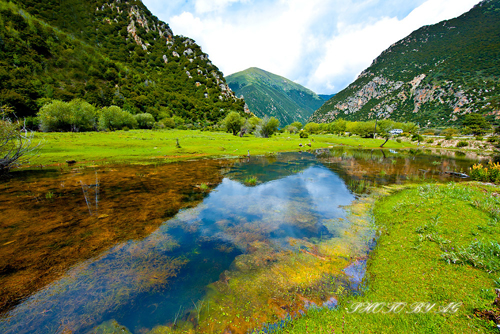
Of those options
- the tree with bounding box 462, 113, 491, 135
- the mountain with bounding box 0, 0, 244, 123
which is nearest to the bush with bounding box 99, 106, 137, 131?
the mountain with bounding box 0, 0, 244, 123

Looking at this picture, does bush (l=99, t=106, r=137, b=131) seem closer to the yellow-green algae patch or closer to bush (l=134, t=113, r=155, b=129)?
bush (l=134, t=113, r=155, b=129)

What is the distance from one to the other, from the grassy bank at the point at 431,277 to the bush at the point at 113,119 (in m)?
88.1

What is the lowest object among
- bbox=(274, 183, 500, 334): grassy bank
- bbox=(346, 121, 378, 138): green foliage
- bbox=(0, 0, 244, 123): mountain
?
bbox=(274, 183, 500, 334): grassy bank

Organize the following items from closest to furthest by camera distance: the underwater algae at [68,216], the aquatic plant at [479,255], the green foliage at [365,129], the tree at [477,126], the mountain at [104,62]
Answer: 1. the aquatic plant at [479,255]
2. the underwater algae at [68,216]
3. the mountain at [104,62]
4. the tree at [477,126]
5. the green foliage at [365,129]

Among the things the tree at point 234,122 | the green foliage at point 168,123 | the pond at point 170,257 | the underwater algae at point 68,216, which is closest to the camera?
the pond at point 170,257

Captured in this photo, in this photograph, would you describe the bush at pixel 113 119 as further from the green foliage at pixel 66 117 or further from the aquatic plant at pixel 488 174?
the aquatic plant at pixel 488 174

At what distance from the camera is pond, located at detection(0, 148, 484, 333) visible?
606 cm

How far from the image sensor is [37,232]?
10695 millimetres

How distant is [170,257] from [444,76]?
218 metres

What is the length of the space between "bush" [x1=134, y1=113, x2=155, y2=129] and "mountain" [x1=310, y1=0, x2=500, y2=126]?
185 metres

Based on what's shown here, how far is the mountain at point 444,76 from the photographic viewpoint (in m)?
120

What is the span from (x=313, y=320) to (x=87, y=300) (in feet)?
26.8

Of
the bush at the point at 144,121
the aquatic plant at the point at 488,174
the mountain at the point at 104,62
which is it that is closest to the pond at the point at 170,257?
the aquatic plant at the point at 488,174

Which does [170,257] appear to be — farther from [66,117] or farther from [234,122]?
[234,122]
